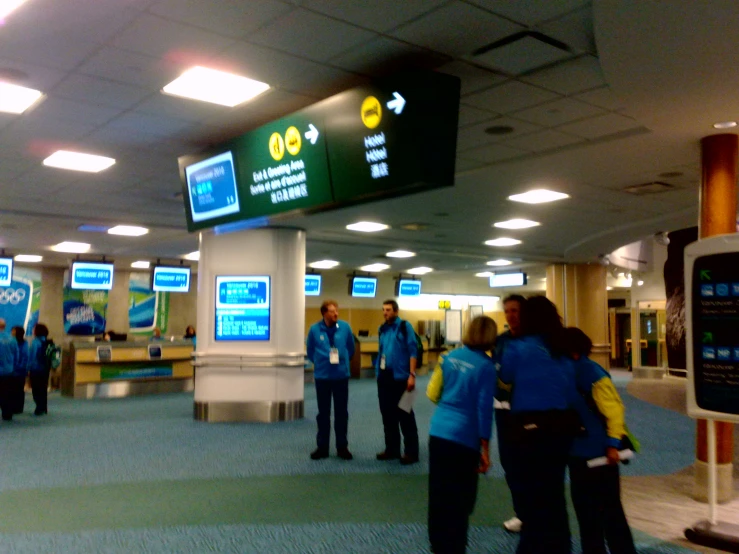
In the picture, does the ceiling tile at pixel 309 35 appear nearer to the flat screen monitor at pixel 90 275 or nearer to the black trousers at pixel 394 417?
the black trousers at pixel 394 417

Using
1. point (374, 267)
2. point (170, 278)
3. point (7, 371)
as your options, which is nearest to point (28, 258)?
point (170, 278)

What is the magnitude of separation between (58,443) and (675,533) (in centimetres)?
705

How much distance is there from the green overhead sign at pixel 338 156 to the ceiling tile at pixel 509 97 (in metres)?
0.90

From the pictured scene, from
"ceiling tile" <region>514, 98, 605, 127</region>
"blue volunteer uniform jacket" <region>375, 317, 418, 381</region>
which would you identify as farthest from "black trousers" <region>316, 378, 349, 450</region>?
"ceiling tile" <region>514, 98, 605, 127</region>

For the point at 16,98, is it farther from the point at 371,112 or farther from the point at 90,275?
the point at 90,275

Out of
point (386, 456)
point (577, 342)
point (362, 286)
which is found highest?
point (362, 286)

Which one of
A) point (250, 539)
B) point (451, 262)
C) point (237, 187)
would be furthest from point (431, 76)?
point (451, 262)

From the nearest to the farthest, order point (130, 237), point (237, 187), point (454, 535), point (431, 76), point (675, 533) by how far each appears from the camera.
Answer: point (454, 535)
point (431, 76)
point (675, 533)
point (237, 187)
point (130, 237)

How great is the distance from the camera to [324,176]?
5195mm

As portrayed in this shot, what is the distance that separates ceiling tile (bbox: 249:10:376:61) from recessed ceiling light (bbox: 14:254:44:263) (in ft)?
46.7

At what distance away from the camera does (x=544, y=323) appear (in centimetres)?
371

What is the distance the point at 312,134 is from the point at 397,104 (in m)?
0.96

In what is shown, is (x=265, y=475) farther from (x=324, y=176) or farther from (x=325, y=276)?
(x=325, y=276)

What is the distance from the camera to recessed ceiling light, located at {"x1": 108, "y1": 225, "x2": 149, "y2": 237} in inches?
489
